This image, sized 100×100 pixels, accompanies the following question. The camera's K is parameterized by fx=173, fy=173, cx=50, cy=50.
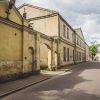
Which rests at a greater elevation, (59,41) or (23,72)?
(59,41)

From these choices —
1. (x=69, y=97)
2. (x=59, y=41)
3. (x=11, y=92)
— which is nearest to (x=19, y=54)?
(x=11, y=92)

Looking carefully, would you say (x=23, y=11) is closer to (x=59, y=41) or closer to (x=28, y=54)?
(x=59, y=41)

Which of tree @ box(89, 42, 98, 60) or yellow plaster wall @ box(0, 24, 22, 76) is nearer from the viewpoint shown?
yellow plaster wall @ box(0, 24, 22, 76)

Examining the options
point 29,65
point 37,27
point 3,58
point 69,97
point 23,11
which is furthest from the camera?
point 23,11

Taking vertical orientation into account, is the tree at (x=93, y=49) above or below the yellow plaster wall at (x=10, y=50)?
above

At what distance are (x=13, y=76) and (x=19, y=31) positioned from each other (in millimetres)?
3603

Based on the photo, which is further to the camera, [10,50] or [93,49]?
[93,49]

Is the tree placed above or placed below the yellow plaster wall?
above

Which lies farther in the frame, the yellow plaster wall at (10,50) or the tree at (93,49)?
the tree at (93,49)

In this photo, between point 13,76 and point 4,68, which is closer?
point 4,68

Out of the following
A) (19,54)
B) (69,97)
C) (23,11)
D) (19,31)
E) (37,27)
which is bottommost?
(69,97)

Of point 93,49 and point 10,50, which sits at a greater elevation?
point 93,49

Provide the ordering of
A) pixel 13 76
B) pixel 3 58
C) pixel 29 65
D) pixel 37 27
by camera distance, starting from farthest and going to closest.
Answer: pixel 37 27 → pixel 29 65 → pixel 13 76 → pixel 3 58

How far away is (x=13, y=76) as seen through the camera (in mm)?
12602
